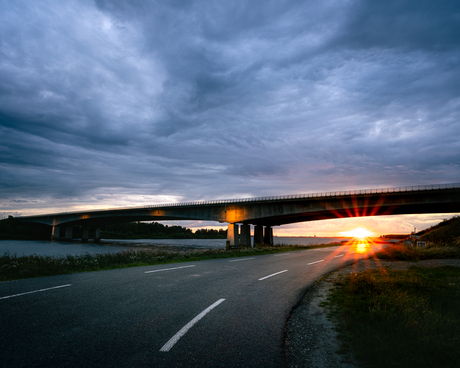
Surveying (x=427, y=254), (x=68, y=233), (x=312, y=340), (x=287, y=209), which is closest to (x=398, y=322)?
(x=312, y=340)

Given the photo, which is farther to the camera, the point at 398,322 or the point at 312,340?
the point at 398,322

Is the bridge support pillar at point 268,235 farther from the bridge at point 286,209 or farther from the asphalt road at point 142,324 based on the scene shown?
the asphalt road at point 142,324

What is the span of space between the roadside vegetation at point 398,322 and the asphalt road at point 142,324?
1.31 metres

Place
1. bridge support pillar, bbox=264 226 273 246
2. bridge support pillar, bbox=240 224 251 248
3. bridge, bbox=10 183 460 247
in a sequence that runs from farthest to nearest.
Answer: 1. bridge support pillar, bbox=264 226 273 246
2. bridge support pillar, bbox=240 224 251 248
3. bridge, bbox=10 183 460 247

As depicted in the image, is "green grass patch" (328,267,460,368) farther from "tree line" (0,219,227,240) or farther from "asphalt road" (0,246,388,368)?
"tree line" (0,219,227,240)

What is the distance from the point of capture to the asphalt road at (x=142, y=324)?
147 inches

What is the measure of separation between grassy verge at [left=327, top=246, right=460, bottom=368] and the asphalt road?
132 centimetres

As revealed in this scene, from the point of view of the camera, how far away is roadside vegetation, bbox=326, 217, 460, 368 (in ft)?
A: 12.4

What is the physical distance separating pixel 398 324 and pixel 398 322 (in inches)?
5.3

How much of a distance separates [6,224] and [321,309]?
4756 inches

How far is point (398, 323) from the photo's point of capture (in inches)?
193

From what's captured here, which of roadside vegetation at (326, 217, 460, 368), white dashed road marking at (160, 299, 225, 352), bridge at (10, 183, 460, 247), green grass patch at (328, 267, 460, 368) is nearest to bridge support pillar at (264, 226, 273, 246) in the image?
bridge at (10, 183, 460, 247)

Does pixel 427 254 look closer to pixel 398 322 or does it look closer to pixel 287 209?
pixel 398 322

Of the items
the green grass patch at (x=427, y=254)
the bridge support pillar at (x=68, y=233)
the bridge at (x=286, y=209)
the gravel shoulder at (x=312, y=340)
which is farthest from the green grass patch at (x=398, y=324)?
the bridge support pillar at (x=68, y=233)
